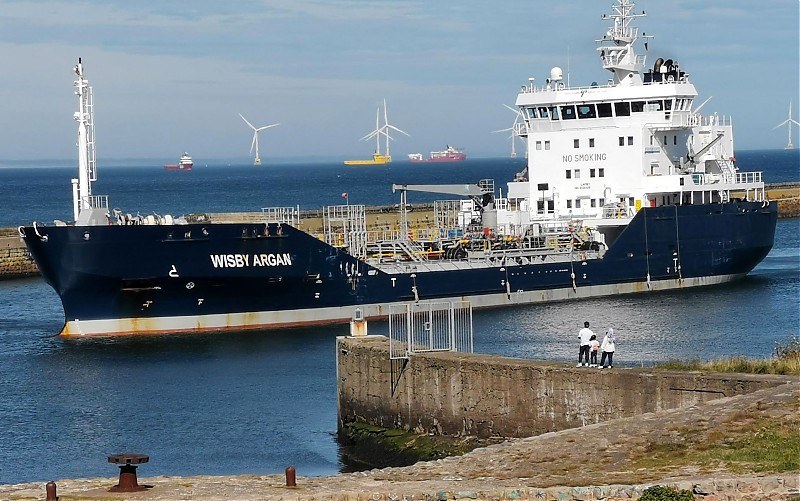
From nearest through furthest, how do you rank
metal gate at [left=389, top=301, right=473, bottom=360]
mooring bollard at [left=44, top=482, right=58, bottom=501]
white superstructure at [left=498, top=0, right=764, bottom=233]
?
mooring bollard at [left=44, top=482, right=58, bottom=501], metal gate at [left=389, top=301, right=473, bottom=360], white superstructure at [left=498, top=0, right=764, bottom=233]

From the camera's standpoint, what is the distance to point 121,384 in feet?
99.5

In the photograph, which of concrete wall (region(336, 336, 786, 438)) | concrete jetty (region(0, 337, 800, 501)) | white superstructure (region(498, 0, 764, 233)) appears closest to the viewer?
concrete jetty (region(0, 337, 800, 501))

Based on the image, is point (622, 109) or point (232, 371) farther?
point (622, 109)

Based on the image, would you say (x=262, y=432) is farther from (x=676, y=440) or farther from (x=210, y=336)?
(x=210, y=336)

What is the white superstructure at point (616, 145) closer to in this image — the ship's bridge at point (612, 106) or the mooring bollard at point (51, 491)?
the ship's bridge at point (612, 106)

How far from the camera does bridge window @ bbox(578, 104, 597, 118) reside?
46375 millimetres

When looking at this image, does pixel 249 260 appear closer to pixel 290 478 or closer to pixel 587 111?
pixel 587 111

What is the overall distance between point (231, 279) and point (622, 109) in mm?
15468

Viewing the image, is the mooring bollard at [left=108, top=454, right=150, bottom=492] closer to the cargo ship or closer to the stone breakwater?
the stone breakwater

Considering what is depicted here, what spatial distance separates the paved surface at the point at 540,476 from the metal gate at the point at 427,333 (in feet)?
19.1

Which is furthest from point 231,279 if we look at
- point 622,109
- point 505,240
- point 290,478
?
point 290,478

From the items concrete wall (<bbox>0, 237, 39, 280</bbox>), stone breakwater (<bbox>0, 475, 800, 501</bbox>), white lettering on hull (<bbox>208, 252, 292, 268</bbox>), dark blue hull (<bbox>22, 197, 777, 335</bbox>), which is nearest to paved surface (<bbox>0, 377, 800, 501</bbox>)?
stone breakwater (<bbox>0, 475, 800, 501</bbox>)

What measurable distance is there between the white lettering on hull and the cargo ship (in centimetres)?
4

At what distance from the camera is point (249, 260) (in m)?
37.8
